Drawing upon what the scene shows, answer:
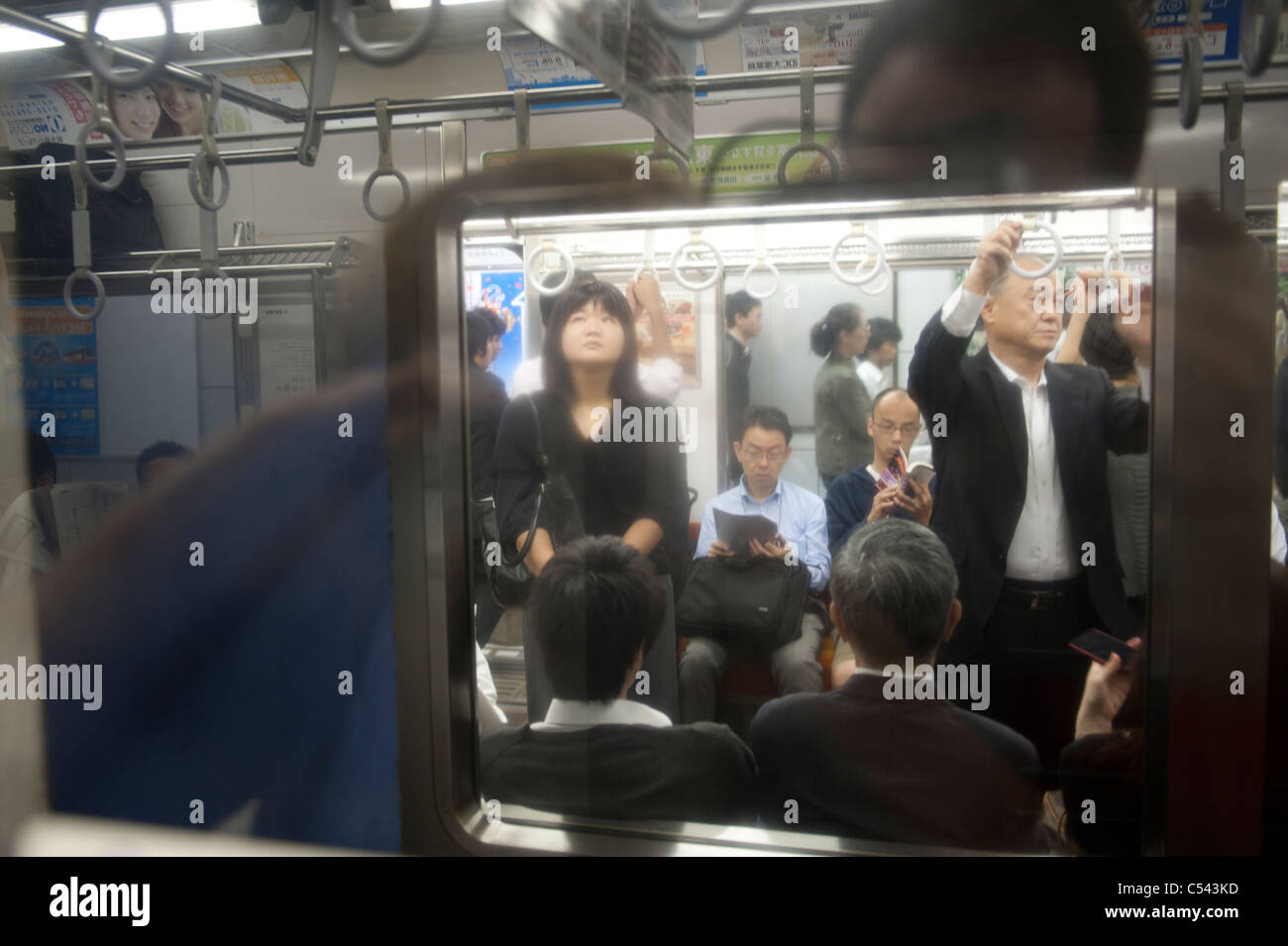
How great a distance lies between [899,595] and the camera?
1.36 metres

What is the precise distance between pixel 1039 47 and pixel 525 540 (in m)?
0.99

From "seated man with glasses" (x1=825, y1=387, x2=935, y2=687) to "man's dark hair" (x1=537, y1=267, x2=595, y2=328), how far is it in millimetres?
626

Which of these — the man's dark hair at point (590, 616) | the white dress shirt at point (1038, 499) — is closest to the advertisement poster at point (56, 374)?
the man's dark hair at point (590, 616)

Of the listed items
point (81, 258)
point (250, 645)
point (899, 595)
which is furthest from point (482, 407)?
point (899, 595)

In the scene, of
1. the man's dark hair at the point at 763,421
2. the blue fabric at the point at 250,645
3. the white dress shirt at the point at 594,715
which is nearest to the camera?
the blue fabric at the point at 250,645

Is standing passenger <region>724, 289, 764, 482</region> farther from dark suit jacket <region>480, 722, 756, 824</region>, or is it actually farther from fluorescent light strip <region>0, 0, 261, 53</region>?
fluorescent light strip <region>0, 0, 261, 53</region>

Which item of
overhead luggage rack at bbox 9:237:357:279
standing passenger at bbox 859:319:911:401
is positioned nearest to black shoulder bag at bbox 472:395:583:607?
overhead luggage rack at bbox 9:237:357:279

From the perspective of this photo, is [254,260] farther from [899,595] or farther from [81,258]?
[899,595]

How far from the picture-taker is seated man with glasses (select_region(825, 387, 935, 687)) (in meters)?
1.51

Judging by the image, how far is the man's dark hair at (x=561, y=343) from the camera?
1.37 metres

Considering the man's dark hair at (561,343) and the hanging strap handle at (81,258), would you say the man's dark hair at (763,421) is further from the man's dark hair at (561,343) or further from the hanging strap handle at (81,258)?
the hanging strap handle at (81,258)

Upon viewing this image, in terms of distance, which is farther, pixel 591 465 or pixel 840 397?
pixel 840 397
